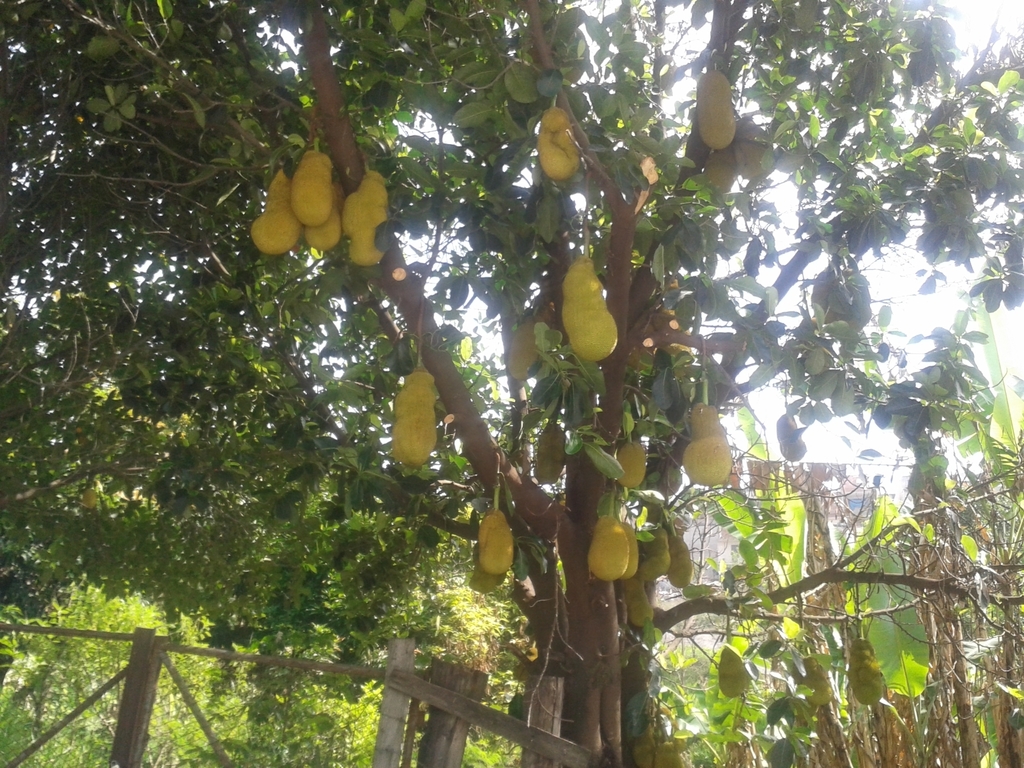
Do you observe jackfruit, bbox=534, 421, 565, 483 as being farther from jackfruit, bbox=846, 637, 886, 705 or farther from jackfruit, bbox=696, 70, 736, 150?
jackfruit, bbox=846, 637, 886, 705

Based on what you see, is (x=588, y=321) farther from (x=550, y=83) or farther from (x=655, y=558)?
(x=655, y=558)

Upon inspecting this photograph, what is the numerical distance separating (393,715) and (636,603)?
0.83 meters

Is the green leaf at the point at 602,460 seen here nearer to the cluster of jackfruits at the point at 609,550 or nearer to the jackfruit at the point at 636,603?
the cluster of jackfruits at the point at 609,550

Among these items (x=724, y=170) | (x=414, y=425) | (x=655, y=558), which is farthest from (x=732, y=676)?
(x=724, y=170)

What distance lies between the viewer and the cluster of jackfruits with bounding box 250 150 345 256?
1945mm

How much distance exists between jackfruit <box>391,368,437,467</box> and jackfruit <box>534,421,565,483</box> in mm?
542

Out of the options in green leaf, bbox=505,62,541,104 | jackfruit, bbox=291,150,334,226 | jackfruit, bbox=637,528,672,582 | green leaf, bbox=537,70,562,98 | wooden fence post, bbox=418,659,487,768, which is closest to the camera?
green leaf, bbox=537,70,562,98

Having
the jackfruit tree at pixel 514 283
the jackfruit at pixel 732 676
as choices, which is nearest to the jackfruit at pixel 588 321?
the jackfruit tree at pixel 514 283

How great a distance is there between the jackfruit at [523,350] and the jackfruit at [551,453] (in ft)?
0.81

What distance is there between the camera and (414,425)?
195 cm

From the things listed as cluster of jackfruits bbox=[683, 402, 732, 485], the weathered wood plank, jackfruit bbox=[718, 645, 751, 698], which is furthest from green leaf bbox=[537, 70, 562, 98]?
jackfruit bbox=[718, 645, 751, 698]

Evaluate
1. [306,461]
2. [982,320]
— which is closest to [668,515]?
[306,461]

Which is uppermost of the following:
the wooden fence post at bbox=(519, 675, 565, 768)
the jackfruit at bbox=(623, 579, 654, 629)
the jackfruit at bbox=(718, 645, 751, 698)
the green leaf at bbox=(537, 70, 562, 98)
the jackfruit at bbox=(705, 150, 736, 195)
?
the jackfruit at bbox=(705, 150, 736, 195)

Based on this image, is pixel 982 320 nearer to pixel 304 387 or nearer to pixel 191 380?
pixel 304 387
